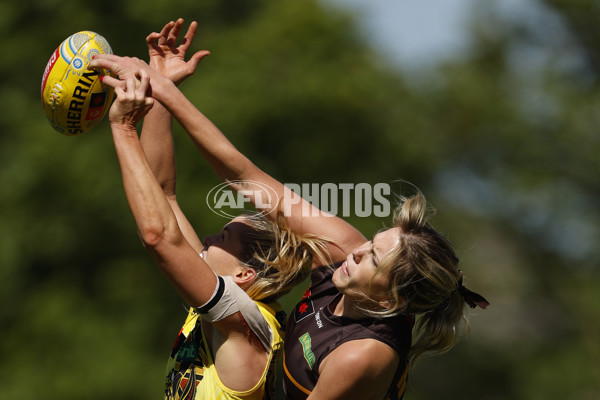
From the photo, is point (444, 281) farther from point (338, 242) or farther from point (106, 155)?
point (106, 155)

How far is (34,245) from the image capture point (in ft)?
50.4

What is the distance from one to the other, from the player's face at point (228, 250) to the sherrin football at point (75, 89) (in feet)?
3.23

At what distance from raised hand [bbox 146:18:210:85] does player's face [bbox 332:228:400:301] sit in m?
1.32

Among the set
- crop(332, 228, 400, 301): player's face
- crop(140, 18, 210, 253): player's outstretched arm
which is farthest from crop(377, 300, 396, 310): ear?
crop(140, 18, 210, 253): player's outstretched arm

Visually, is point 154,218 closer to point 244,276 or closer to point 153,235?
point 153,235

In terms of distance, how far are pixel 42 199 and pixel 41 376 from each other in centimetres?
291

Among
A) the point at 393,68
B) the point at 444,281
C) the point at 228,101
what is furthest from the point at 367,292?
the point at 393,68

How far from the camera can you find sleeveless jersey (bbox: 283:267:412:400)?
3.88m

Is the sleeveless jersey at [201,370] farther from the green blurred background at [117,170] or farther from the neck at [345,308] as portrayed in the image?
the green blurred background at [117,170]

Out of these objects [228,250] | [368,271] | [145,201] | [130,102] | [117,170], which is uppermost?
[130,102]

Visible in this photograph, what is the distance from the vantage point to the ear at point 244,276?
13.9 ft

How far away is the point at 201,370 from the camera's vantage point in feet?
13.6

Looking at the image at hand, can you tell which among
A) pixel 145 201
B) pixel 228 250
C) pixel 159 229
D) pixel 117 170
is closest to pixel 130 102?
pixel 145 201

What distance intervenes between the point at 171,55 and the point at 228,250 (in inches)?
42.7
